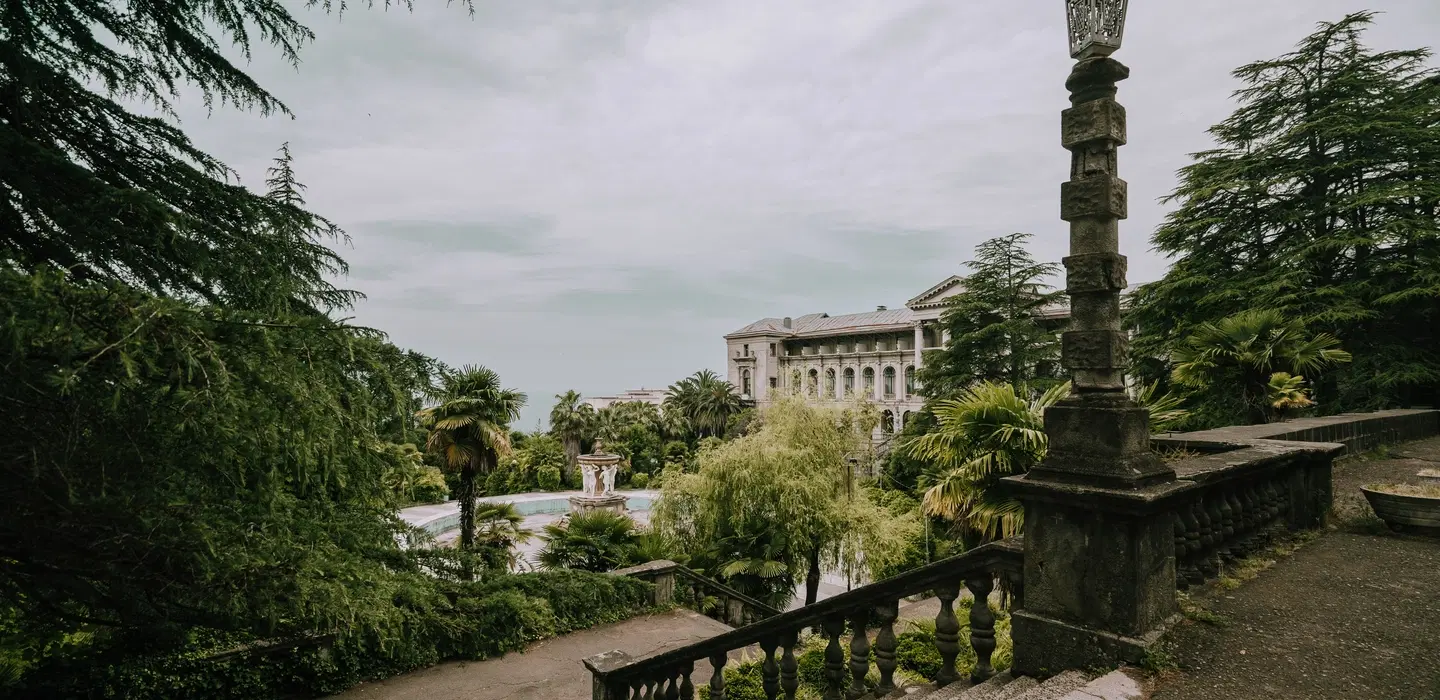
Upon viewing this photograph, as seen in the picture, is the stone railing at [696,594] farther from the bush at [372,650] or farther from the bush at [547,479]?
the bush at [547,479]

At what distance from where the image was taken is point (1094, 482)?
310cm

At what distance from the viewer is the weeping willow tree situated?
17.4 meters

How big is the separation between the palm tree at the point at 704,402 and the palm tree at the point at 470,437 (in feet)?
97.4

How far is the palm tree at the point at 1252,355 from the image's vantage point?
29.2 ft

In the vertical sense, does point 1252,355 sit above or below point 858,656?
above

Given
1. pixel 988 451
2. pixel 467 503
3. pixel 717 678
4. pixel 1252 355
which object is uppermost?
pixel 1252 355

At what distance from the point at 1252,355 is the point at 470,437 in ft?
51.5

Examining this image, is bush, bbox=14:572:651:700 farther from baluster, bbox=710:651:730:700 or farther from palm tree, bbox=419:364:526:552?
palm tree, bbox=419:364:526:552

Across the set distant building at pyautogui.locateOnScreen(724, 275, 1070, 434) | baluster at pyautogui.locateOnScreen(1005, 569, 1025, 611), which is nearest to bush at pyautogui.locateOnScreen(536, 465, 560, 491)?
distant building at pyautogui.locateOnScreen(724, 275, 1070, 434)

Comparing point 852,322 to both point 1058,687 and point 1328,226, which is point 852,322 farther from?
point 1058,687

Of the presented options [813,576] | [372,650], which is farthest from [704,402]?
[372,650]

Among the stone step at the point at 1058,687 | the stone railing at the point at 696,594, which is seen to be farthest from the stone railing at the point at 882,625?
the stone railing at the point at 696,594

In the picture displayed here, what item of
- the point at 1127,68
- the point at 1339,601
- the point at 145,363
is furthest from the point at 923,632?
the point at 145,363

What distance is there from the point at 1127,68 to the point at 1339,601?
308 cm
